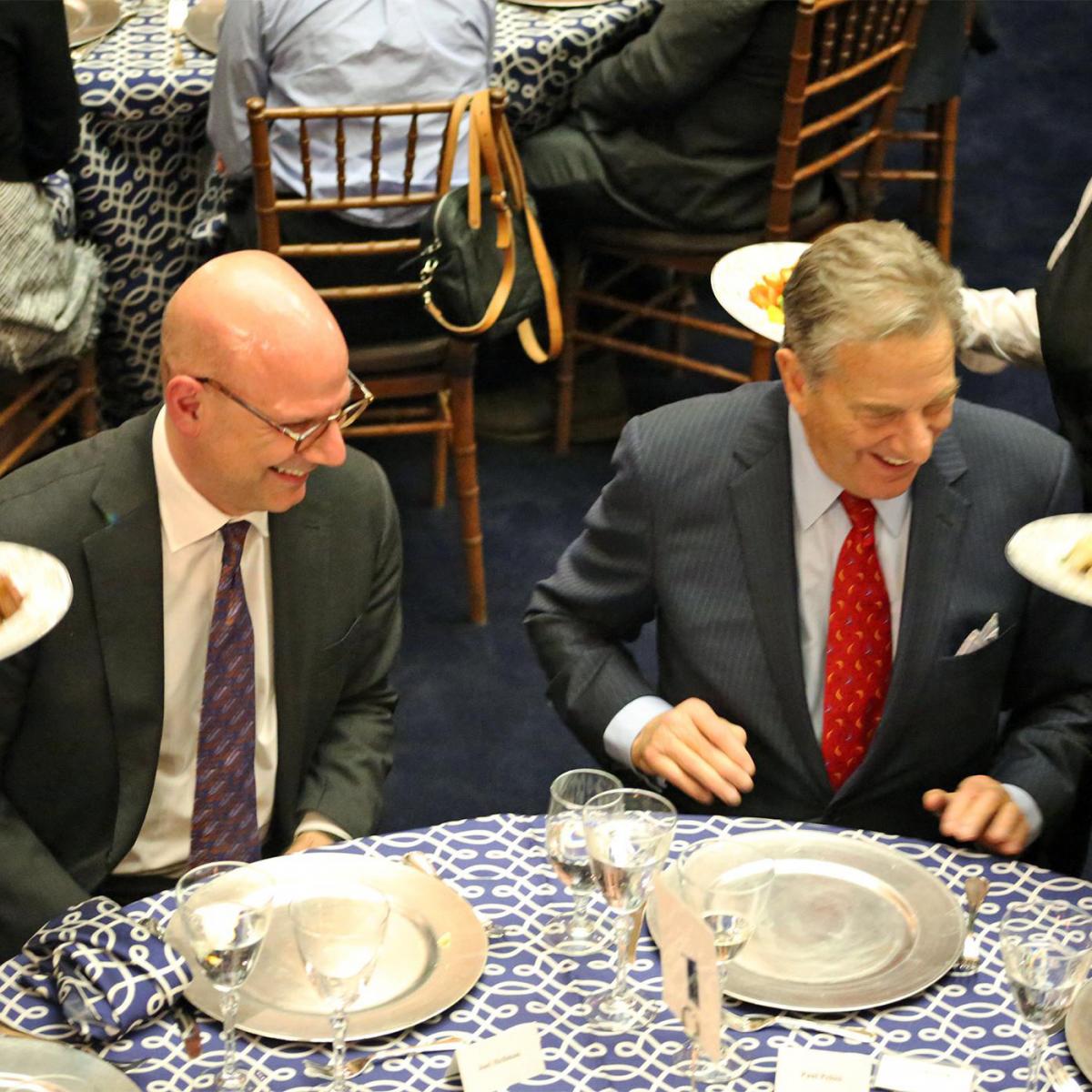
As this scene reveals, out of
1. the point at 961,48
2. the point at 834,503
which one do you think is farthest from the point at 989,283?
the point at 834,503

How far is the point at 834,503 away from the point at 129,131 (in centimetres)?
243

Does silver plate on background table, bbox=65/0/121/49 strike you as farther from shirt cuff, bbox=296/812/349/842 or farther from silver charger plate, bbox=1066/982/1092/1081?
silver charger plate, bbox=1066/982/1092/1081

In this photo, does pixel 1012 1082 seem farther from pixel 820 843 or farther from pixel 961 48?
pixel 961 48

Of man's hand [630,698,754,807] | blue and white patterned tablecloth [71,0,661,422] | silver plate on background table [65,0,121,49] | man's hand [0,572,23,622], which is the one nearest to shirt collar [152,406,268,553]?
man's hand [0,572,23,622]

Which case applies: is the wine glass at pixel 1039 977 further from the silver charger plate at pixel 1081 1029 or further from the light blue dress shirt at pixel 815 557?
the light blue dress shirt at pixel 815 557

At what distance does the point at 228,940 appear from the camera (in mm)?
1656

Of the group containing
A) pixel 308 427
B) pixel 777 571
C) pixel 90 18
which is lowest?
pixel 777 571

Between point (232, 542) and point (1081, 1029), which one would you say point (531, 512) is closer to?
point (232, 542)

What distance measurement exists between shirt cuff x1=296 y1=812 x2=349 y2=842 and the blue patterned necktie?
7 centimetres

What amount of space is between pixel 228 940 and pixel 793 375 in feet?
3.59

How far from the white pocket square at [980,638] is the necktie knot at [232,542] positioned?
0.97m

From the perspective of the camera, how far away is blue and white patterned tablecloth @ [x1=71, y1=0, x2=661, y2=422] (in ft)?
13.5

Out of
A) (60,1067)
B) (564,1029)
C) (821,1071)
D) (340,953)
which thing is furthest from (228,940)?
(821,1071)

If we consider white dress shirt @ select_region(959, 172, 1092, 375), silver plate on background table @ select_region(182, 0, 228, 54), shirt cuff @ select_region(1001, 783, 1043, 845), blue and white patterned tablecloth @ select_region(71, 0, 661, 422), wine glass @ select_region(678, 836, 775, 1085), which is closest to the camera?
wine glass @ select_region(678, 836, 775, 1085)
